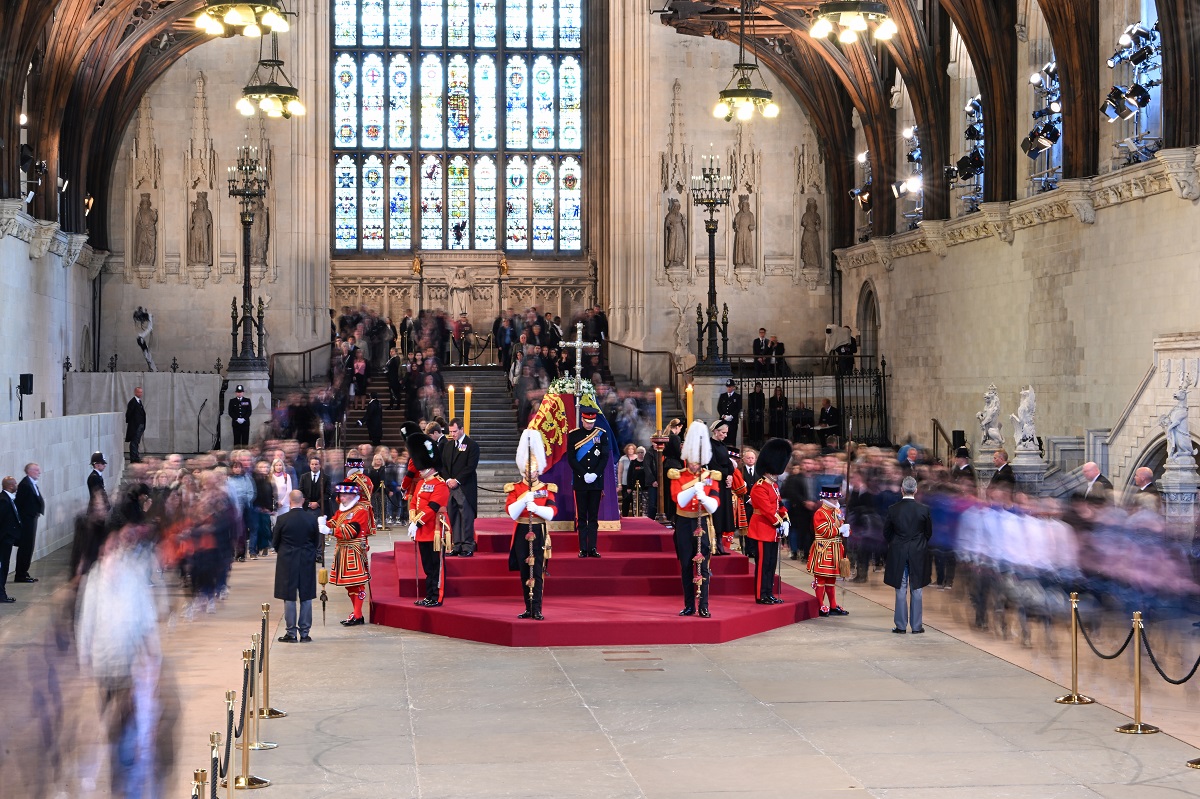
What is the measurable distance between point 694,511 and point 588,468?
6.31 ft

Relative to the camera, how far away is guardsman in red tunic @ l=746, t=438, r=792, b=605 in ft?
50.9

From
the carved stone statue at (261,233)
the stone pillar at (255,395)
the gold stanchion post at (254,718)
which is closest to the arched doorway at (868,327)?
the stone pillar at (255,395)

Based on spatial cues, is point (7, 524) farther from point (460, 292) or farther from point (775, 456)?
point (460, 292)

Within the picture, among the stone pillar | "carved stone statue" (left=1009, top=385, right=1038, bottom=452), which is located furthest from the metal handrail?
"carved stone statue" (left=1009, top=385, right=1038, bottom=452)

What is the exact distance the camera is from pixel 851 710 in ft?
37.9

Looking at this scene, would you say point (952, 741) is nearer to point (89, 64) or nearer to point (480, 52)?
point (89, 64)

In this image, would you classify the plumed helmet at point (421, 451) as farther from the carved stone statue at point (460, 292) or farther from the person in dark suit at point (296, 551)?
the carved stone statue at point (460, 292)

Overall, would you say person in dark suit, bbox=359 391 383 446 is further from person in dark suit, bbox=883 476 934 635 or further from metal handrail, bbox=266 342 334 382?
person in dark suit, bbox=883 476 934 635

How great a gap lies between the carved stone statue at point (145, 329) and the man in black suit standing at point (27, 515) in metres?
18.5

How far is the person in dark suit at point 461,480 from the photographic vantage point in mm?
16500

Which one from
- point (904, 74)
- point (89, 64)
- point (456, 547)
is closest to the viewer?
point (456, 547)

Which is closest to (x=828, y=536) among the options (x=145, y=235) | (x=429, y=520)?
(x=429, y=520)

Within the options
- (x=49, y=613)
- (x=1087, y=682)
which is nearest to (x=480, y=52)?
(x=49, y=613)

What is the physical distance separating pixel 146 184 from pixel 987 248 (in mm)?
20653
